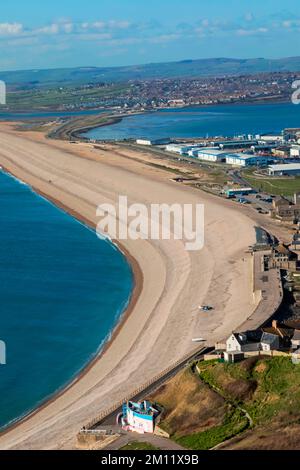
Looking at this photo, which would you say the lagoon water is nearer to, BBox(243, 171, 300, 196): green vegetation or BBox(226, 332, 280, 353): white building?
BBox(243, 171, 300, 196): green vegetation

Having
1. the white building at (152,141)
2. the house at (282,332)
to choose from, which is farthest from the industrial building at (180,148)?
the house at (282,332)

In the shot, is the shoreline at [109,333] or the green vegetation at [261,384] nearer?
the green vegetation at [261,384]

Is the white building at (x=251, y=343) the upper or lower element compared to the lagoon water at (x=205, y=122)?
lower

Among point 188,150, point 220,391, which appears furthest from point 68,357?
point 188,150

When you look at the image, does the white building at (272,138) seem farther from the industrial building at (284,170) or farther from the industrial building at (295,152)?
the industrial building at (284,170)

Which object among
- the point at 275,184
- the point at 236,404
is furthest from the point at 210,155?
the point at 236,404

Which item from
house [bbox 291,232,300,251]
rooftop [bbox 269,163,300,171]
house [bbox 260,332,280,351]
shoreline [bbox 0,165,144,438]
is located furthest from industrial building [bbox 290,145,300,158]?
house [bbox 260,332,280,351]
